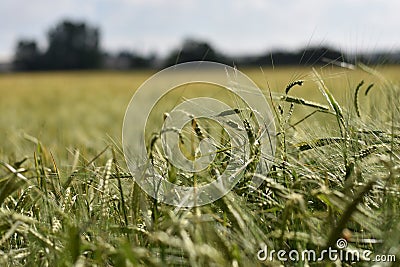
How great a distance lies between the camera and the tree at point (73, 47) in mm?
51062

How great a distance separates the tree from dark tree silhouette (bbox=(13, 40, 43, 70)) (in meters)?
1.04

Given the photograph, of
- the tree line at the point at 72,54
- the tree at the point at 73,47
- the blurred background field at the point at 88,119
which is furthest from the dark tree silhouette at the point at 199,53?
the tree at the point at 73,47

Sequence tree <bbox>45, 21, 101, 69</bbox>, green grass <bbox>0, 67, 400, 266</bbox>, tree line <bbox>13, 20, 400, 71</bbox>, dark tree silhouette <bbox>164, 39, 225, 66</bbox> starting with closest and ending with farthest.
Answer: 1. green grass <bbox>0, 67, 400, 266</bbox>
2. dark tree silhouette <bbox>164, 39, 225, 66</bbox>
3. tree line <bbox>13, 20, 400, 71</bbox>
4. tree <bbox>45, 21, 101, 69</bbox>

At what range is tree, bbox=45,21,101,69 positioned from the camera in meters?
51.1

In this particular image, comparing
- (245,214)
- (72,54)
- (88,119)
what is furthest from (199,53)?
(72,54)

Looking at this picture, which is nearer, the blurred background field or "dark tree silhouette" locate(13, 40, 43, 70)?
the blurred background field

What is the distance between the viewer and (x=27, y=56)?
173 ft

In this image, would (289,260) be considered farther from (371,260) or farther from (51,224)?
(51,224)

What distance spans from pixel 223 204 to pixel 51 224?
0.97 feet

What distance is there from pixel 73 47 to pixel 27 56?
4466 millimetres

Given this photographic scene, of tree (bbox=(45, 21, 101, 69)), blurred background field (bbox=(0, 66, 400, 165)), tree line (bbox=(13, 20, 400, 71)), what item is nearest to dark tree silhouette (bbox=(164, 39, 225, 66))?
blurred background field (bbox=(0, 66, 400, 165))

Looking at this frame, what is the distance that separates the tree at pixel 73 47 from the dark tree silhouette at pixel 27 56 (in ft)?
3.42

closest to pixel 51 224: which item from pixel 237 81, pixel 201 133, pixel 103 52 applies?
→ pixel 201 133

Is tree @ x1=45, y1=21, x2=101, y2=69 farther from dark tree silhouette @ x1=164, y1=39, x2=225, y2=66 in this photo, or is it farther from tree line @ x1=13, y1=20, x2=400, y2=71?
dark tree silhouette @ x1=164, y1=39, x2=225, y2=66
